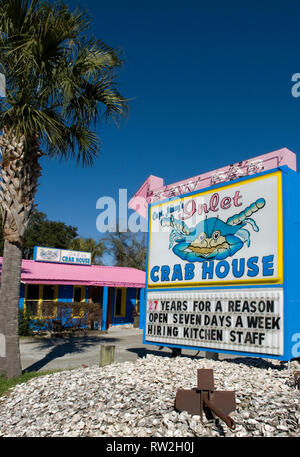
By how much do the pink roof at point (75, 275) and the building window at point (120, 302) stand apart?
0.98m

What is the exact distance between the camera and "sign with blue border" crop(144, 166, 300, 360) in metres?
6.98

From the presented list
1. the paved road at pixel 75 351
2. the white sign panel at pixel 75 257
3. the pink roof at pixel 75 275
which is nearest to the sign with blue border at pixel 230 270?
the paved road at pixel 75 351

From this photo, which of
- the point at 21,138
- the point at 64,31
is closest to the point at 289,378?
the point at 21,138

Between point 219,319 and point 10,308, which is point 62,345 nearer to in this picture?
point 10,308

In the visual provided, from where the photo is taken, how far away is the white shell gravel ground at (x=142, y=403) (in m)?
4.41

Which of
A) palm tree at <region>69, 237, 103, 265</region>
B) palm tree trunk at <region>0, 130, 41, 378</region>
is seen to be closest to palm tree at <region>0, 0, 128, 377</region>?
palm tree trunk at <region>0, 130, 41, 378</region>

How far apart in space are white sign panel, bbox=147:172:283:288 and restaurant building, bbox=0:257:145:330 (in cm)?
916

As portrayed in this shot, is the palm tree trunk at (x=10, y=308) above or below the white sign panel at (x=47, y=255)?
below

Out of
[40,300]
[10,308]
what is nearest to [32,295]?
[40,300]

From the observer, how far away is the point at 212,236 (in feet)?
27.6

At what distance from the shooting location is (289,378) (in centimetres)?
650

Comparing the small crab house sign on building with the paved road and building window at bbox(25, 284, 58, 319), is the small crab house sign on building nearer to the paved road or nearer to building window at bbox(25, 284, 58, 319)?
the paved road

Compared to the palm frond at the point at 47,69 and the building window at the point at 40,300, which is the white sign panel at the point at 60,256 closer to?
the building window at the point at 40,300
